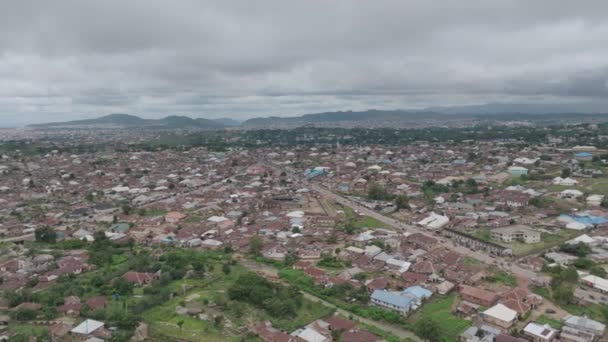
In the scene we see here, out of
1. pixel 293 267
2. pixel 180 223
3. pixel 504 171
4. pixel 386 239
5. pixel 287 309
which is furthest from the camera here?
pixel 504 171

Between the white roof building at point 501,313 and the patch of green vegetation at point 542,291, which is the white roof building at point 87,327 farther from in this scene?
the patch of green vegetation at point 542,291

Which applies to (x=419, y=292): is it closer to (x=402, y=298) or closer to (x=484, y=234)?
(x=402, y=298)

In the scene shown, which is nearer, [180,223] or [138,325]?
[138,325]

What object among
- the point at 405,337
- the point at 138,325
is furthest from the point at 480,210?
the point at 138,325

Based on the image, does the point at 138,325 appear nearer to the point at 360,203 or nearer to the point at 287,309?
the point at 287,309

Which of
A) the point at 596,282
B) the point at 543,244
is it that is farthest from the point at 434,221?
the point at 596,282

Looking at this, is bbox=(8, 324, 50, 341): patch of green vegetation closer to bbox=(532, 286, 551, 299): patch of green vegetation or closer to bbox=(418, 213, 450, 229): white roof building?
bbox=(532, 286, 551, 299): patch of green vegetation

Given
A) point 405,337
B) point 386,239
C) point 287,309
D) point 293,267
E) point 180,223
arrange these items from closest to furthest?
point 405,337, point 287,309, point 293,267, point 386,239, point 180,223
